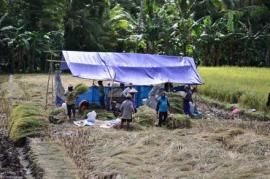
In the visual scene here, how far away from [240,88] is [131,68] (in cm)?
407

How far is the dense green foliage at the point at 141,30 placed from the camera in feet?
87.8

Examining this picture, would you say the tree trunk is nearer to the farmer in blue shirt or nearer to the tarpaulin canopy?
the tarpaulin canopy

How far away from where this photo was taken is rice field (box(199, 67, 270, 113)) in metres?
15.3

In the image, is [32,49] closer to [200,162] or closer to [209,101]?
[209,101]

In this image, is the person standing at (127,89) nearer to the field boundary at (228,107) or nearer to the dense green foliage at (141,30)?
the field boundary at (228,107)

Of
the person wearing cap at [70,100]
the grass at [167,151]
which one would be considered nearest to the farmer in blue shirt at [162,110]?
the grass at [167,151]

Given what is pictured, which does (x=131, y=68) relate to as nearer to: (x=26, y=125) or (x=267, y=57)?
(x=26, y=125)

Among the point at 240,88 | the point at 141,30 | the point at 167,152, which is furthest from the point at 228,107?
the point at 141,30

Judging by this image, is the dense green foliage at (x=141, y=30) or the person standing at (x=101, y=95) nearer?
the person standing at (x=101, y=95)

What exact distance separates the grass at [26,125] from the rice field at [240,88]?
6758 millimetres

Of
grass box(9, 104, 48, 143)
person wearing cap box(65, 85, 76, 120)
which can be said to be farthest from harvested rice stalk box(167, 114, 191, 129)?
grass box(9, 104, 48, 143)

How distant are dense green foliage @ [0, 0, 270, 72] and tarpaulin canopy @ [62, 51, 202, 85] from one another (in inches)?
415

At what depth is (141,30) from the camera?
90.3ft

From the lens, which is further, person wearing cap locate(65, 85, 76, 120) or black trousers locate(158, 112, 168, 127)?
person wearing cap locate(65, 85, 76, 120)
